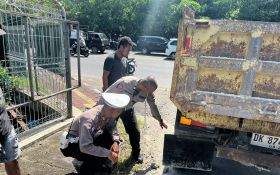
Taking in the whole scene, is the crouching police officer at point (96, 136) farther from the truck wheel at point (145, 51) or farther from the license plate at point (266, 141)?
the truck wheel at point (145, 51)

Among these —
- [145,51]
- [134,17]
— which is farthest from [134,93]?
[134,17]

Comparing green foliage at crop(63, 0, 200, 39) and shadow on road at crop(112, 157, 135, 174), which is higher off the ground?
green foliage at crop(63, 0, 200, 39)

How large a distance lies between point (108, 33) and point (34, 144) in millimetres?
25284

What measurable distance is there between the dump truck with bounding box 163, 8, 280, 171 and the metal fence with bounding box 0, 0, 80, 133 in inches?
83.7

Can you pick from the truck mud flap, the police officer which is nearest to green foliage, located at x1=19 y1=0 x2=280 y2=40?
the police officer

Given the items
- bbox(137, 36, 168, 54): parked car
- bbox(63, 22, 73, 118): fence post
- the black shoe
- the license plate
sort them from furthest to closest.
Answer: bbox(137, 36, 168, 54): parked car < bbox(63, 22, 73, 118): fence post < the black shoe < the license plate

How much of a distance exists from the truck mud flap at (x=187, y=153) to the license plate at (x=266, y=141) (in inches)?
19.1

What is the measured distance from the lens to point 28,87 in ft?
14.0

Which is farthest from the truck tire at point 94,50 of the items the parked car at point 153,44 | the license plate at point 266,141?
the license plate at point 266,141

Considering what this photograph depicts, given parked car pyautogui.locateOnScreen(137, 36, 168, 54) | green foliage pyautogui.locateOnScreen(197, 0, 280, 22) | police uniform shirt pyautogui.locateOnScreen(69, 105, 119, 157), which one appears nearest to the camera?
police uniform shirt pyautogui.locateOnScreen(69, 105, 119, 157)

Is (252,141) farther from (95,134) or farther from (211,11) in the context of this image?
(211,11)

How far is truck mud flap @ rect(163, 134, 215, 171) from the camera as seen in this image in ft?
11.1

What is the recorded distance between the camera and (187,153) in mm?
3451

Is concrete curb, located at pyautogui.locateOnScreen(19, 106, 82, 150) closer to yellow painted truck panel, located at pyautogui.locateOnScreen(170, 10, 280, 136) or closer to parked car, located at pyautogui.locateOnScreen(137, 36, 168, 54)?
yellow painted truck panel, located at pyautogui.locateOnScreen(170, 10, 280, 136)
